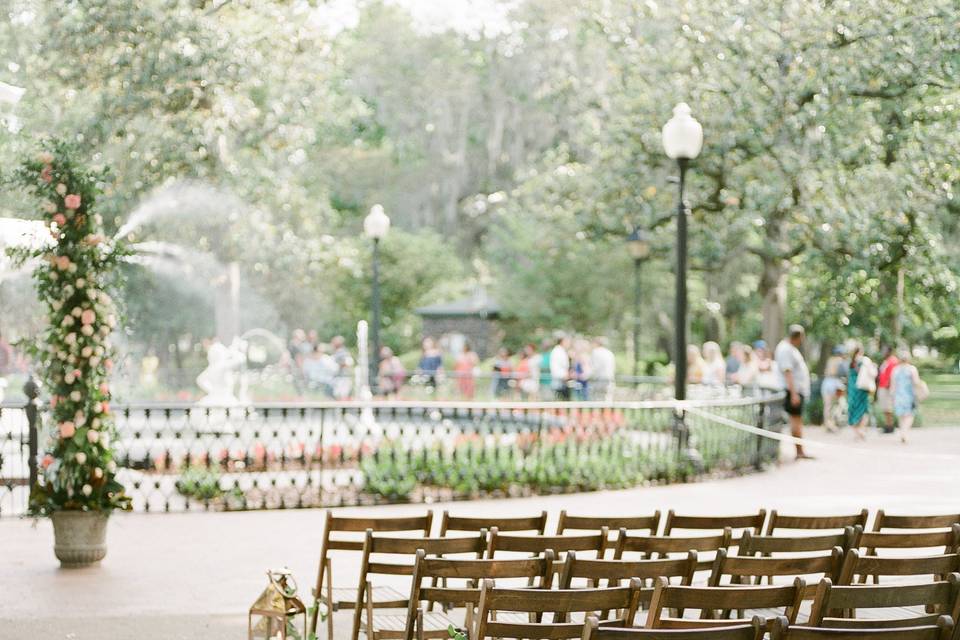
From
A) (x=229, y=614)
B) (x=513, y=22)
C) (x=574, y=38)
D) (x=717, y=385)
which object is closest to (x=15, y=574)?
(x=229, y=614)

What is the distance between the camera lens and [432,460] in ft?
45.5

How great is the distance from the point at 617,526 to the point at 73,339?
469 centimetres

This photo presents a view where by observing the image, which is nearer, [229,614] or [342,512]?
[229,614]

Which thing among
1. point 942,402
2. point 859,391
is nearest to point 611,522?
point 859,391

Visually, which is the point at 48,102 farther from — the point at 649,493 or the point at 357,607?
the point at 357,607

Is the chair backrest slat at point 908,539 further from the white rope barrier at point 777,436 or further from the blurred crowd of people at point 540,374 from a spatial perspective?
the blurred crowd of people at point 540,374

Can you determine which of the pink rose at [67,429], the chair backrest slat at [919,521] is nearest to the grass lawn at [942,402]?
the chair backrest slat at [919,521]

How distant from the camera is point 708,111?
24.7 meters

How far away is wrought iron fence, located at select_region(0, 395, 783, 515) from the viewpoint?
1321 cm

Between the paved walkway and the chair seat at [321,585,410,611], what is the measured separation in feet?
1.22

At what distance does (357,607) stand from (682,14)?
20256 millimetres

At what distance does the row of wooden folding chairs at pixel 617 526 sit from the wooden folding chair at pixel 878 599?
40.6 inches

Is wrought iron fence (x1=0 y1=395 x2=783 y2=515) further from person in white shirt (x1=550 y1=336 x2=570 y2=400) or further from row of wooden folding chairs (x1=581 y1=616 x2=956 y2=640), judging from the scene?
row of wooden folding chairs (x1=581 y1=616 x2=956 y2=640)

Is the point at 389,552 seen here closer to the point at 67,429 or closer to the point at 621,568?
the point at 621,568
